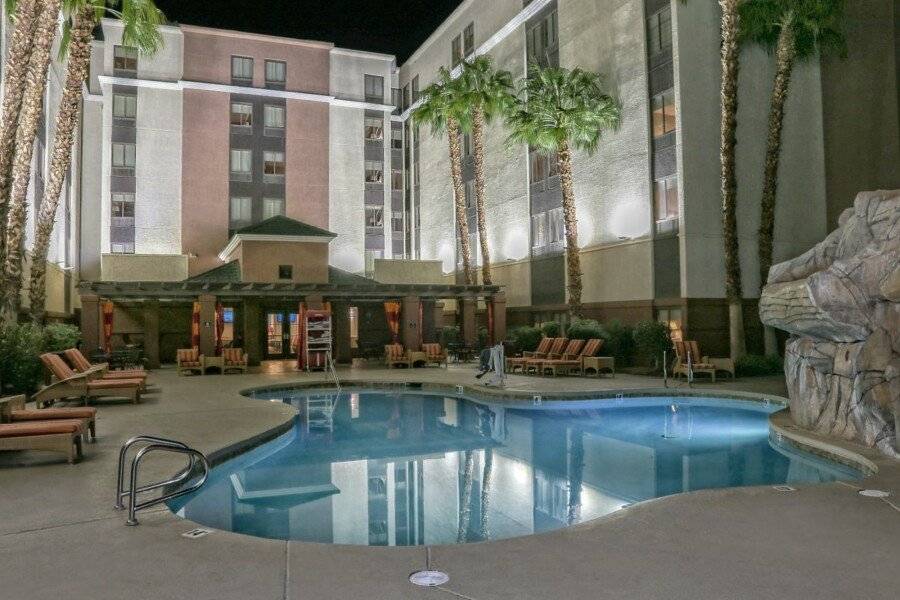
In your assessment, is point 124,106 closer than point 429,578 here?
No

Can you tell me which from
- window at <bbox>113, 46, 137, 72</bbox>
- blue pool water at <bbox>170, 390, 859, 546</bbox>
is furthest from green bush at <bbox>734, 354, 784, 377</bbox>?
window at <bbox>113, 46, 137, 72</bbox>

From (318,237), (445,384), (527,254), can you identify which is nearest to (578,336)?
(445,384)

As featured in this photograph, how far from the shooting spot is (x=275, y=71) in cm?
3666

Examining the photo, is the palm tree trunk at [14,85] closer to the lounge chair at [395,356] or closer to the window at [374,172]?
the lounge chair at [395,356]

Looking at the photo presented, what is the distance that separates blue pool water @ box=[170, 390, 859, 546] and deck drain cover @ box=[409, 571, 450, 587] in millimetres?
2033

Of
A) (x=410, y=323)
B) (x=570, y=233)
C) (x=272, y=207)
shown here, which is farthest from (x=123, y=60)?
(x=570, y=233)

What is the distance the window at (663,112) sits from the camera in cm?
2239

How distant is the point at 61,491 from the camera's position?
6.45 meters

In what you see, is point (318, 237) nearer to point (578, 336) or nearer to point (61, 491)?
point (578, 336)

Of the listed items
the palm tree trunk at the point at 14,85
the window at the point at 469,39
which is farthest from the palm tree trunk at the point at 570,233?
the palm tree trunk at the point at 14,85

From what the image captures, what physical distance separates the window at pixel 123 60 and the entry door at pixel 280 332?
16.8 metres

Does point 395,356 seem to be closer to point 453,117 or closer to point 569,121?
point 569,121

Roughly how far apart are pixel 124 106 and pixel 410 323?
20.9 m

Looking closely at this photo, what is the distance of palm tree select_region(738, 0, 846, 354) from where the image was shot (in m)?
20.0
